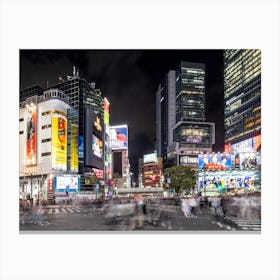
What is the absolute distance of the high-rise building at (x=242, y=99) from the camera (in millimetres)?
86625

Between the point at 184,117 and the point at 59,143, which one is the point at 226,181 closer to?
the point at 59,143

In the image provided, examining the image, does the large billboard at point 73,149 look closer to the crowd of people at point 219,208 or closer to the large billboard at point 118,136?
the crowd of people at point 219,208

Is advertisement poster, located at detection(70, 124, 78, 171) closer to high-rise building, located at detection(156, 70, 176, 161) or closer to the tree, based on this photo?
the tree

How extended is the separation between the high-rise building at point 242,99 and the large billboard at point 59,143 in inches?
1630

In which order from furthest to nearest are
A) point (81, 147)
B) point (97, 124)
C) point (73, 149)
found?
point (97, 124)
point (81, 147)
point (73, 149)

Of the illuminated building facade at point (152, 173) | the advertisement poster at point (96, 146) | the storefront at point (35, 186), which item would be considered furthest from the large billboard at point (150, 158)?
the storefront at point (35, 186)

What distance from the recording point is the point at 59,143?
53281 mm

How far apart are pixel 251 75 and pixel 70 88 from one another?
48.7 meters

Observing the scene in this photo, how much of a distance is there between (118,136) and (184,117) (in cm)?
4290

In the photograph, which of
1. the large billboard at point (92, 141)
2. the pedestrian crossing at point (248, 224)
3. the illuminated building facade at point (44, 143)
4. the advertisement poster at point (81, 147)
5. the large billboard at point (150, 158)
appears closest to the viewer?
the pedestrian crossing at point (248, 224)

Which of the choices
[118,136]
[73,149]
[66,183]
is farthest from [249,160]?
[118,136]
